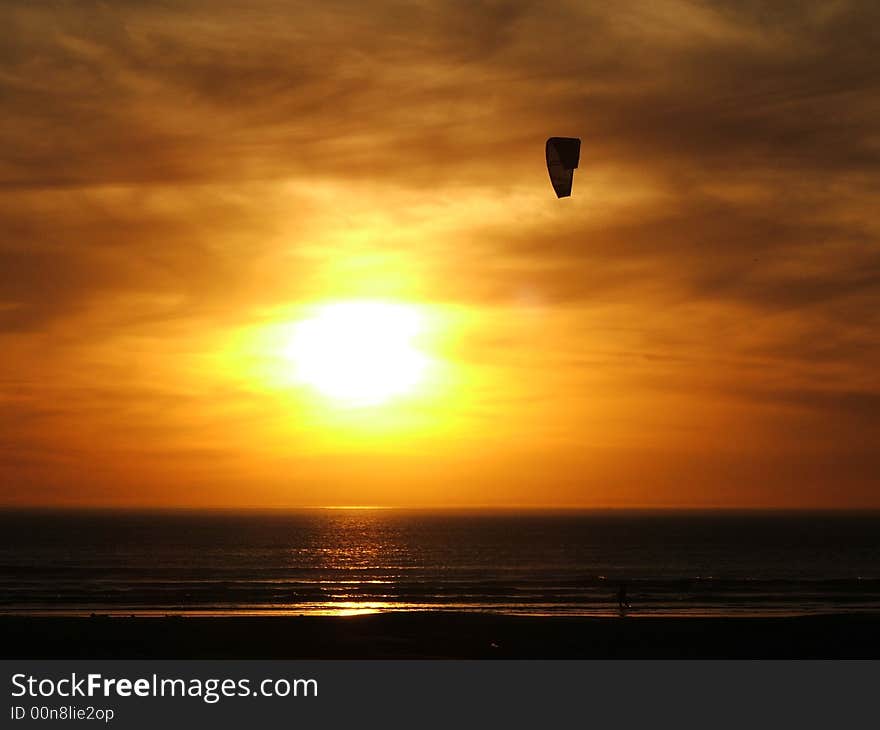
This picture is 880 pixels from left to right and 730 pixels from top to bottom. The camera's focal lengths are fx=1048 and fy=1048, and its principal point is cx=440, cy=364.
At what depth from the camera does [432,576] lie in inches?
2995

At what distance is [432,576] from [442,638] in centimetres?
5538

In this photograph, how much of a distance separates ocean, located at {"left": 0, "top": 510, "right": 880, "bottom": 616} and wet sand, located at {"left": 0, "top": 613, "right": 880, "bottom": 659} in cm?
1097

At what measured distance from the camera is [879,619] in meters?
26.2

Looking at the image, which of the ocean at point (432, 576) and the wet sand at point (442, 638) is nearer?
the wet sand at point (442, 638)

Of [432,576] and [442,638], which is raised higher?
[442,638]

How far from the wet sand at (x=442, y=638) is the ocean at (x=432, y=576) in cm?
1097

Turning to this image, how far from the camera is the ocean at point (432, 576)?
41500 mm

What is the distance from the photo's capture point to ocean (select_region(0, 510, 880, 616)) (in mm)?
41500

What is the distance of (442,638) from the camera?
21.5 m

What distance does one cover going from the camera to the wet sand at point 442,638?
1964 cm

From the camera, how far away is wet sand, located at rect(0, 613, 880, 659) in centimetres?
1964

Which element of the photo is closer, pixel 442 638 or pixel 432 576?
pixel 442 638

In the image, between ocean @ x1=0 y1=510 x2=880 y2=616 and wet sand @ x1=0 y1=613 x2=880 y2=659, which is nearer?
wet sand @ x1=0 y1=613 x2=880 y2=659
